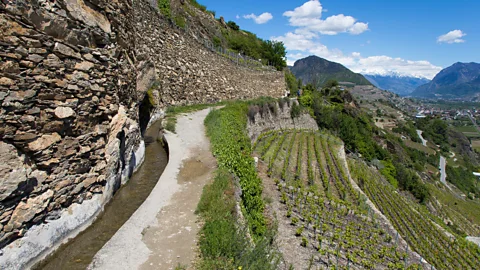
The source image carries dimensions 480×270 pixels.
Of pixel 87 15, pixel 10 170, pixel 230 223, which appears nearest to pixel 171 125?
pixel 87 15

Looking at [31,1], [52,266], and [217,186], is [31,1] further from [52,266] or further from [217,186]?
[217,186]

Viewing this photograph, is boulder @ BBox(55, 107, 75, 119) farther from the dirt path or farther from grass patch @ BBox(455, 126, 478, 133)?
grass patch @ BBox(455, 126, 478, 133)

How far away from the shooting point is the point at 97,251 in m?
4.73

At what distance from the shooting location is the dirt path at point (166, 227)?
4301mm

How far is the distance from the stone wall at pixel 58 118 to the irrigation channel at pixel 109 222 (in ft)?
0.62

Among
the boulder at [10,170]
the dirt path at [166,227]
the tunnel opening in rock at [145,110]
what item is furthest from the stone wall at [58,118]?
the tunnel opening in rock at [145,110]

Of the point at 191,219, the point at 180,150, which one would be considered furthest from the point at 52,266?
the point at 180,150

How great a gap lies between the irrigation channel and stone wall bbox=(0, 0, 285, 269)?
0.62 ft

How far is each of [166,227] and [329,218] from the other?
8.49 meters

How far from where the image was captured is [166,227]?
17.4 ft

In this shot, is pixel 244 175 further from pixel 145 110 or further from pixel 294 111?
pixel 294 111

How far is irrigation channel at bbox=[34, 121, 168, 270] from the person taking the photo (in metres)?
4.40

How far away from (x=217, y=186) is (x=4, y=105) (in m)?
4.29

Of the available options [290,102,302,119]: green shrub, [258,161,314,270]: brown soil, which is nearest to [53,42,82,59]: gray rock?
[258,161,314,270]: brown soil
